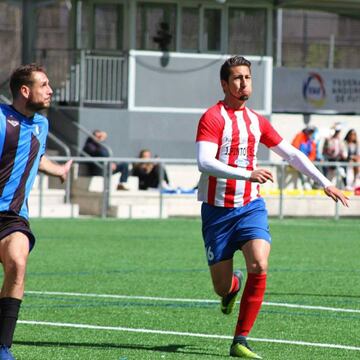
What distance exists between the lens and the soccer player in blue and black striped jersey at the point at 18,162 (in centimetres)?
793

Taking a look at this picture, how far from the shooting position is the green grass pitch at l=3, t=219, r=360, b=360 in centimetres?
898

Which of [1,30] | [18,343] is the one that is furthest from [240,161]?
[1,30]

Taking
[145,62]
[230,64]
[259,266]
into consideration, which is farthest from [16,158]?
[145,62]

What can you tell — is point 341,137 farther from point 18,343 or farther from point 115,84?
point 18,343

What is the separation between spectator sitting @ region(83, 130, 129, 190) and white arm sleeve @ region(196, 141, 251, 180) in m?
16.5

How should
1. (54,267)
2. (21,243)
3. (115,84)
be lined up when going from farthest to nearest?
(115,84) < (54,267) < (21,243)

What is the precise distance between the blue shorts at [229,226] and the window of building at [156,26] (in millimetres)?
23487

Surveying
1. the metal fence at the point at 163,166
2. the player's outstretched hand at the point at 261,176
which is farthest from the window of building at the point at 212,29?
the player's outstretched hand at the point at 261,176

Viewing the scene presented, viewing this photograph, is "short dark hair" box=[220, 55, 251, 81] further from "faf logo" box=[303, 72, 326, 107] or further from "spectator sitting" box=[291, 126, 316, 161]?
"faf logo" box=[303, 72, 326, 107]

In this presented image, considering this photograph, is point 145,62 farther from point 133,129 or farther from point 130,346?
point 130,346

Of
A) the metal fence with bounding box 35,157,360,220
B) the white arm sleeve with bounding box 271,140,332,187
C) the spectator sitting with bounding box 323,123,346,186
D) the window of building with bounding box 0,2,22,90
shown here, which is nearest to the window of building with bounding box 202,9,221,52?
the spectator sitting with bounding box 323,123,346,186

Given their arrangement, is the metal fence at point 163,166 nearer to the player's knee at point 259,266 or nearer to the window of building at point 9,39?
the window of building at point 9,39

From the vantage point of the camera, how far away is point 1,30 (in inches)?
1572

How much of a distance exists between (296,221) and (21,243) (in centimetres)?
1809
